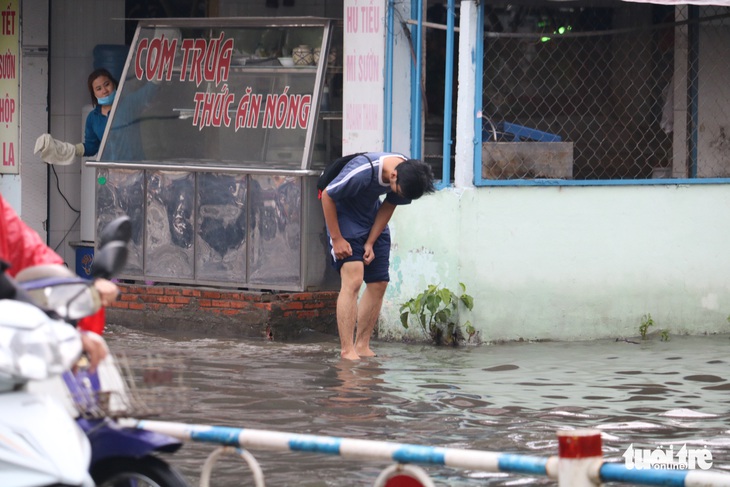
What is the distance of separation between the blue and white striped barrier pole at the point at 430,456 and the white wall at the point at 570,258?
5.11 m

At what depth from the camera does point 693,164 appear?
10367 mm

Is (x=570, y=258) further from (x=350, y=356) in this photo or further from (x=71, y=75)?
(x=71, y=75)

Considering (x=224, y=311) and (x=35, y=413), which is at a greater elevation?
(x=35, y=413)

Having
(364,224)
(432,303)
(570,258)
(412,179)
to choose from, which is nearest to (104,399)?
(412,179)

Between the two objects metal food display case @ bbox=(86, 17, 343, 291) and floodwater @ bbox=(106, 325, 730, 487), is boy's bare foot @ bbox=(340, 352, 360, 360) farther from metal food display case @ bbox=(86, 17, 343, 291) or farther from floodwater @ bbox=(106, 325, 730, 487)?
metal food display case @ bbox=(86, 17, 343, 291)

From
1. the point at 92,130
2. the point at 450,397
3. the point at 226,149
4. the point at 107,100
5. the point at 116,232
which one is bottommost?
the point at 450,397

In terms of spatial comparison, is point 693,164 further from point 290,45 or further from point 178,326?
point 178,326

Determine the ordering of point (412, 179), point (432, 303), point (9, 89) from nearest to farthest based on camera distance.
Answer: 1. point (412, 179)
2. point (432, 303)
3. point (9, 89)

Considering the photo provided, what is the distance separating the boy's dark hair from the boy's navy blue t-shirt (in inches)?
8.7

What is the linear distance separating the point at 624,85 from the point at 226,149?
11.3 ft

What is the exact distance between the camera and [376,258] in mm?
8656

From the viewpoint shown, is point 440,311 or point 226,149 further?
point 226,149

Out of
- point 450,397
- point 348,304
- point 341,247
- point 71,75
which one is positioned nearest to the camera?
point 450,397

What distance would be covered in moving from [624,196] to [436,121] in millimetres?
1800
